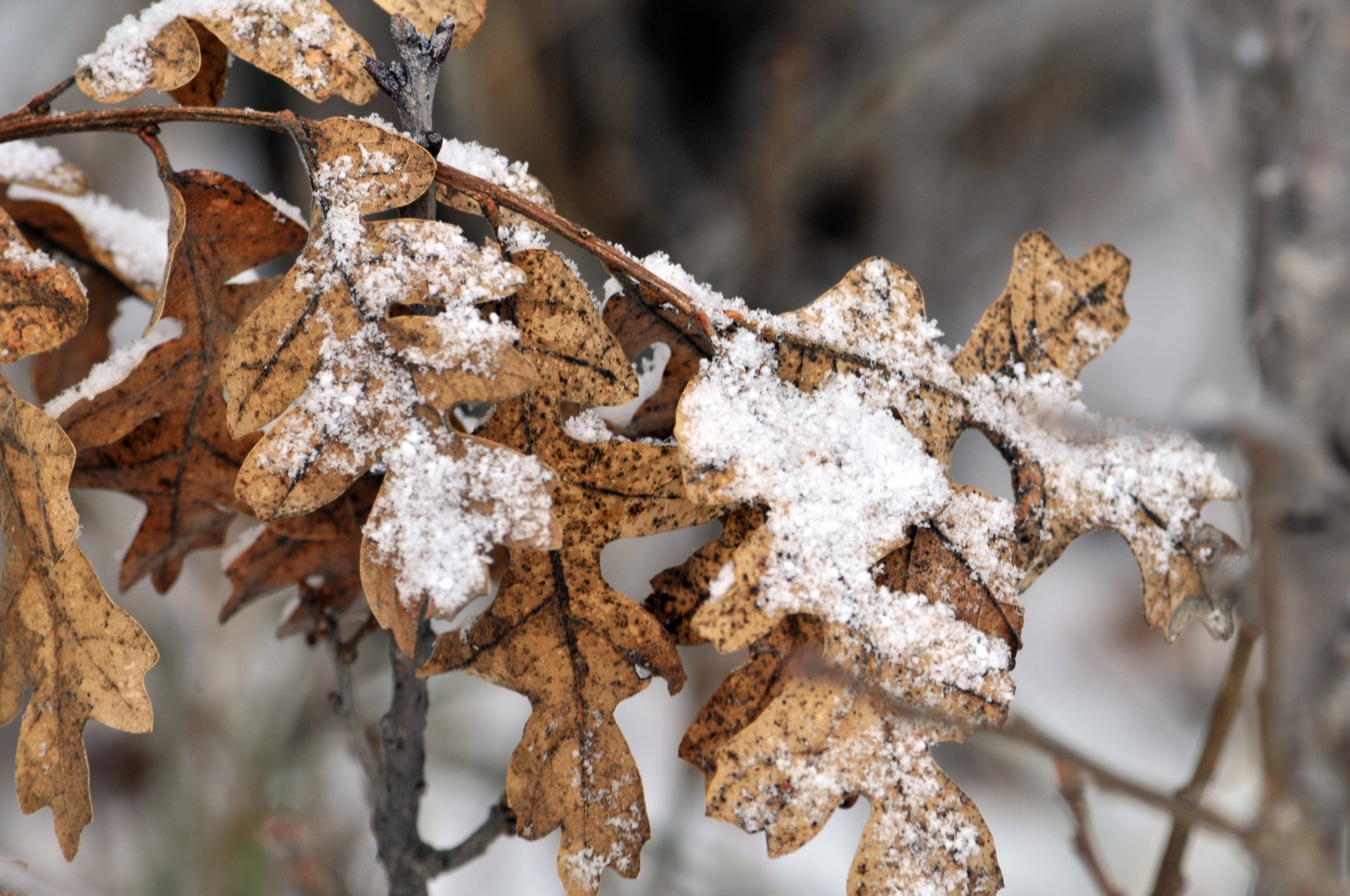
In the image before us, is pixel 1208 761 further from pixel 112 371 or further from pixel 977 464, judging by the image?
pixel 977 464

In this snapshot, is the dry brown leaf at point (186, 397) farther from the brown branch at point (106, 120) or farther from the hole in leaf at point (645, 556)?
the hole in leaf at point (645, 556)

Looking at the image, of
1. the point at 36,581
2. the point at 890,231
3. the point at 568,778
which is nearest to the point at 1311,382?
the point at 568,778

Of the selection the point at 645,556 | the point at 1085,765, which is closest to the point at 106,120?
the point at 1085,765

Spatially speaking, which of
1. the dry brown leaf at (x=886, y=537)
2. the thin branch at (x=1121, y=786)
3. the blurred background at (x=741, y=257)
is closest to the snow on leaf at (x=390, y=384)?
the dry brown leaf at (x=886, y=537)

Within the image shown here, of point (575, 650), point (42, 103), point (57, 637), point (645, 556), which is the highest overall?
point (645, 556)

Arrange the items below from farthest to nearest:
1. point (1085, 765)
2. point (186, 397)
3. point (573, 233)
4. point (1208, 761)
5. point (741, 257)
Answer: point (741, 257) → point (1208, 761) → point (186, 397) → point (573, 233) → point (1085, 765)

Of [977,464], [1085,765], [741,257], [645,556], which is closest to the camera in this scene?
[1085,765]
